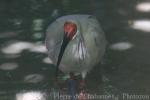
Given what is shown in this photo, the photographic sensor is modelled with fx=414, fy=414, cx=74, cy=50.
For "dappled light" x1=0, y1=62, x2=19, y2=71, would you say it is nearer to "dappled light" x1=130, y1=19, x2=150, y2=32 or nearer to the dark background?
the dark background

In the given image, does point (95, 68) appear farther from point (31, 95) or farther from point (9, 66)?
point (9, 66)

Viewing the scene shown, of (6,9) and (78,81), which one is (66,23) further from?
(6,9)

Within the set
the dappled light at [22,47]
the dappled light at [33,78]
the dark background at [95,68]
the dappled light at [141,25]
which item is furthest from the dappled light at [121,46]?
the dappled light at [33,78]

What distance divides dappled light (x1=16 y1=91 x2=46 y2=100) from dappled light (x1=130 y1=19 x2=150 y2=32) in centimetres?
225

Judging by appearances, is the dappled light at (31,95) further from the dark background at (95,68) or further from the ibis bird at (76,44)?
the ibis bird at (76,44)

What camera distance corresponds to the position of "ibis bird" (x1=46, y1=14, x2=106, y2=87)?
181 inches

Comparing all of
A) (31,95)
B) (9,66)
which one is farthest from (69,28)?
(9,66)

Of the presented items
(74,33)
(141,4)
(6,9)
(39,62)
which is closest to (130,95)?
(74,33)

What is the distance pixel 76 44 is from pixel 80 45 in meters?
0.05

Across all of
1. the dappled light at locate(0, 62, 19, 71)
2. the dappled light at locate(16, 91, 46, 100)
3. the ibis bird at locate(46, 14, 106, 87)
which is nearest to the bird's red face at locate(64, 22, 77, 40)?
the ibis bird at locate(46, 14, 106, 87)

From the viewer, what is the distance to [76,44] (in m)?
4.70

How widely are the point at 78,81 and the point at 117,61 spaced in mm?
733

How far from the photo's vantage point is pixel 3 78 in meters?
5.46

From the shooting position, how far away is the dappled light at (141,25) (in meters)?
6.62
